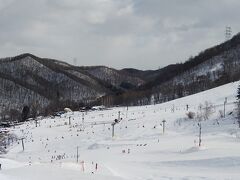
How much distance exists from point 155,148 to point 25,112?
4120 inches

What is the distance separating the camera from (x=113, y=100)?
164750mm

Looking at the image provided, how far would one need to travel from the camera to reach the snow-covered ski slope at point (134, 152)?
21047 millimetres

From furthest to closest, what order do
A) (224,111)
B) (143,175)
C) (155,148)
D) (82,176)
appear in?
(224,111) < (155,148) < (143,175) < (82,176)

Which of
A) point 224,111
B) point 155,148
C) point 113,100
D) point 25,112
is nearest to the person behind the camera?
point 155,148

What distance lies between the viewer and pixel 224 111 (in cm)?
5378

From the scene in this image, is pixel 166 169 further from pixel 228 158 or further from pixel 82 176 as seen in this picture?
pixel 82 176

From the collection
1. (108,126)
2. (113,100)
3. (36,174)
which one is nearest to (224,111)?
(108,126)

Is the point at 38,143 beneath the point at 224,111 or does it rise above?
beneath

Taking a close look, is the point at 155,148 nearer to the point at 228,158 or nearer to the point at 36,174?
the point at 228,158

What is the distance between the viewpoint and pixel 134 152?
34.8m

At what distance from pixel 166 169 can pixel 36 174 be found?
9.43 m

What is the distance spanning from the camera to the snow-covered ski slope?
2105 cm

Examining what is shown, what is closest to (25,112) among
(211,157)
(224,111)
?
(224,111)

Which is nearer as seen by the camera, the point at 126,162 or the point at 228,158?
the point at 228,158
